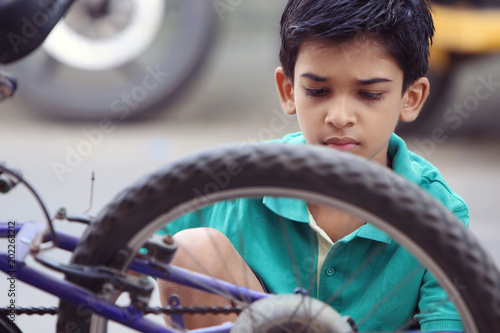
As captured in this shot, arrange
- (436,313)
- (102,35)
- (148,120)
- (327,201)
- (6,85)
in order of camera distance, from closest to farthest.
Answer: (327,201) < (6,85) < (436,313) < (102,35) < (148,120)

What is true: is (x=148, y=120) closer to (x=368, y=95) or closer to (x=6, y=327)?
(x=368, y=95)

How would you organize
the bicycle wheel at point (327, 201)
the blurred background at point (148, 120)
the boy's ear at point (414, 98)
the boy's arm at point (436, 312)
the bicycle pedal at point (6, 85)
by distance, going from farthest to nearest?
1. the blurred background at point (148, 120)
2. the boy's ear at point (414, 98)
3. the boy's arm at point (436, 312)
4. the bicycle pedal at point (6, 85)
5. the bicycle wheel at point (327, 201)

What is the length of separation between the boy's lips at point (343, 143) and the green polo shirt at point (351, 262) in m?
0.11

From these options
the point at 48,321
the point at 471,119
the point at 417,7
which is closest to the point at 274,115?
the point at 471,119

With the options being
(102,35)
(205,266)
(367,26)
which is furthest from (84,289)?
(102,35)

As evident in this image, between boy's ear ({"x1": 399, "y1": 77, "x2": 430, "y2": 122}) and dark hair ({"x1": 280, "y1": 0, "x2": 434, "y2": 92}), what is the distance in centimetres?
2

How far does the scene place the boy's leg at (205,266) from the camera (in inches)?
50.4

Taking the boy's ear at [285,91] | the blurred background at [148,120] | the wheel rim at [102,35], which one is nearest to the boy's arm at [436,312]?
the boy's ear at [285,91]

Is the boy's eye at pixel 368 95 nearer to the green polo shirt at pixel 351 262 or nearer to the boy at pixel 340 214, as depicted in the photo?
the boy at pixel 340 214

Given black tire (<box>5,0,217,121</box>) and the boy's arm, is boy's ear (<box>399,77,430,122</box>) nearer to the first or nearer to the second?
the boy's arm

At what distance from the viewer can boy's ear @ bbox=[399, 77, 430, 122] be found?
4.81ft

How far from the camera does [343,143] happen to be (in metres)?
1.34

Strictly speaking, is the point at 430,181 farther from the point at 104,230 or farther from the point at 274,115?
the point at 274,115

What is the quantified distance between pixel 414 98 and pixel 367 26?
214 millimetres
